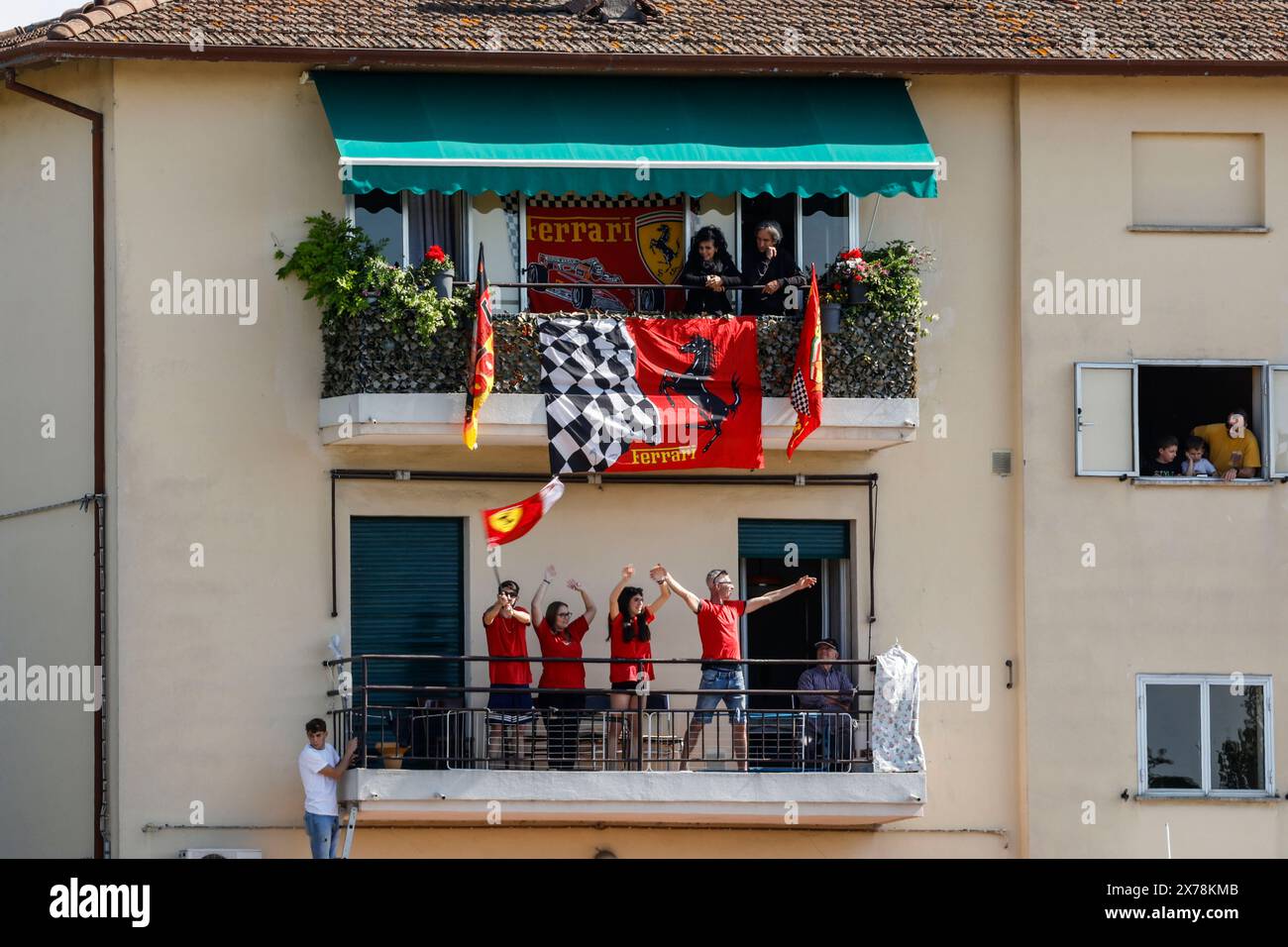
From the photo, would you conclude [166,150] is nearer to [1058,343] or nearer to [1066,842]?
[1058,343]

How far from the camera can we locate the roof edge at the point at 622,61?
84.8 feet

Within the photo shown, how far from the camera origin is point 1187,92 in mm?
27500

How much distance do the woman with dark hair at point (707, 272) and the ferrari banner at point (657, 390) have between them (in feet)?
1.12

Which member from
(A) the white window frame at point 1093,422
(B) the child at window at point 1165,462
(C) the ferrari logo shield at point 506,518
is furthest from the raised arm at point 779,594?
(B) the child at window at point 1165,462

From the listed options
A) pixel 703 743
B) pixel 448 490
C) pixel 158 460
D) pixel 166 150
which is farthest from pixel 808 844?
pixel 166 150

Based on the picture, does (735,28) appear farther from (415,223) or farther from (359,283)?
(359,283)

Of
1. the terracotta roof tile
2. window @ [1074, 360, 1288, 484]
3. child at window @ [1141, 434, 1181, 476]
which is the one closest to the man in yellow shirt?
window @ [1074, 360, 1288, 484]

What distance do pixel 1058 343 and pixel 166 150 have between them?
9.03m

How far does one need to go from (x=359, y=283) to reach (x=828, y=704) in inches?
238

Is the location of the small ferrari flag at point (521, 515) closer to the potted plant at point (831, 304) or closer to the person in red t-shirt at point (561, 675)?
the person in red t-shirt at point (561, 675)

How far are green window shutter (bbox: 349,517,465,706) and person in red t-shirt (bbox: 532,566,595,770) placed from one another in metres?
0.94

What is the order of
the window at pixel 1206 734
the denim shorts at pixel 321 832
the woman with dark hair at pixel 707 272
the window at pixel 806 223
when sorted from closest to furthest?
the denim shorts at pixel 321 832 → the woman with dark hair at pixel 707 272 → the window at pixel 1206 734 → the window at pixel 806 223

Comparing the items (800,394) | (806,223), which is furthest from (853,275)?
(800,394)

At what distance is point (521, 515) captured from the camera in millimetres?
25453
